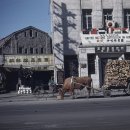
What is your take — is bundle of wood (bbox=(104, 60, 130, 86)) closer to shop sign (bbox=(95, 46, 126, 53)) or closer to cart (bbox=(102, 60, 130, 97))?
cart (bbox=(102, 60, 130, 97))

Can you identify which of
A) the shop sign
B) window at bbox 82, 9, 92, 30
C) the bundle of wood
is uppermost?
window at bbox 82, 9, 92, 30

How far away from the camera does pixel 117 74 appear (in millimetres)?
23547

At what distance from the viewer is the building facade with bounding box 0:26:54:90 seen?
123ft

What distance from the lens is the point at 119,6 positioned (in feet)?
104

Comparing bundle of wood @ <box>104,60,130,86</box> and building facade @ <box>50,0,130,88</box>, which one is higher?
building facade @ <box>50,0,130,88</box>

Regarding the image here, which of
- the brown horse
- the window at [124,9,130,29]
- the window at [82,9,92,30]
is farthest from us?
the window at [124,9,130,29]

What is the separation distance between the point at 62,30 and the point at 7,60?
977 centimetres

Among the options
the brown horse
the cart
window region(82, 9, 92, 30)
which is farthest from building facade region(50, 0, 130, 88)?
the cart

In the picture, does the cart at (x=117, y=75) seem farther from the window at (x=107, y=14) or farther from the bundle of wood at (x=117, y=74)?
the window at (x=107, y=14)

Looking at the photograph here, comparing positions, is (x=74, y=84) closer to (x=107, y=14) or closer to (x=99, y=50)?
(x=99, y=50)

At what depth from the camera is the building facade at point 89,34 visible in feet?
99.4

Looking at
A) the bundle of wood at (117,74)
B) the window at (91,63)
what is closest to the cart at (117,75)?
the bundle of wood at (117,74)

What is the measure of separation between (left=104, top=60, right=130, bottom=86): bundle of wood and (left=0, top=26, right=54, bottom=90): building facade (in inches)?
575

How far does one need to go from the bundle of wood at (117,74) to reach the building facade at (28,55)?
14610mm
